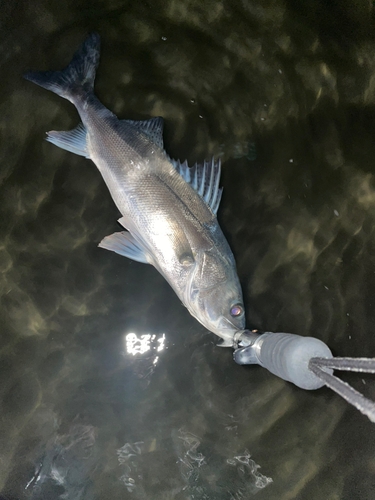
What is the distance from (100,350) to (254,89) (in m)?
3.39

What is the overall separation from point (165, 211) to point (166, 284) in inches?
37.7

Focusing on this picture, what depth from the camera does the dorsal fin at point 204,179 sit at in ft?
10.9

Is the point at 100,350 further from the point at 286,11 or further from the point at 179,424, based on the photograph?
the point at 286,11

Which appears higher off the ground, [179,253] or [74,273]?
[179,253]

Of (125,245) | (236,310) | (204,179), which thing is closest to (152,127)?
(204,179)

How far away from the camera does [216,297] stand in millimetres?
3092

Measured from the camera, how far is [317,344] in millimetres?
2268

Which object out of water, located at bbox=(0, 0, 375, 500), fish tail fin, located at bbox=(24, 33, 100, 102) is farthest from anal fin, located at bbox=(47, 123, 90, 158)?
fish tail fin, located at bbox=(24, 33, 100, 102)

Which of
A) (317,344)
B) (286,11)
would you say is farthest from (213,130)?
(317,344)

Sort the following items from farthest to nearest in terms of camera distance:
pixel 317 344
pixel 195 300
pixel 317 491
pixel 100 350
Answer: pixel 100 350 < pixel 317 491 < pixel 195 300 < pixel 317 344

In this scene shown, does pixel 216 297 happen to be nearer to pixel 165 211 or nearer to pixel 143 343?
pixel 165 211

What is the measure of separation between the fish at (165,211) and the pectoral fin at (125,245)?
0.03 ft

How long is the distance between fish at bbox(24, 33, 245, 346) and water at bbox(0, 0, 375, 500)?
0.40 metres

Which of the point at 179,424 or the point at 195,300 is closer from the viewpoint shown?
the point at 195,300
